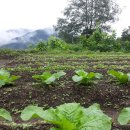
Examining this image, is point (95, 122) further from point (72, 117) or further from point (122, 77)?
point (122, 77)

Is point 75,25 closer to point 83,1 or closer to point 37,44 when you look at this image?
point 83,1

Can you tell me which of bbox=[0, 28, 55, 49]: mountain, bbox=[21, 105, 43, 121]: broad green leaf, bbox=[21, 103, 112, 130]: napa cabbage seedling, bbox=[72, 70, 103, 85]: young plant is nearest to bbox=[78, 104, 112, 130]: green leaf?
bbox=[21, 103, 112, 130]: napa cabbage seedling

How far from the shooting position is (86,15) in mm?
33375

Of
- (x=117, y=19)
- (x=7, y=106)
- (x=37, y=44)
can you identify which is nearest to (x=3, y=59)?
(x=37, y=44)

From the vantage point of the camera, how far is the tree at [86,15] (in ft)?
110

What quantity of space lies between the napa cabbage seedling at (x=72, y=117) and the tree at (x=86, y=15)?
29.9 m

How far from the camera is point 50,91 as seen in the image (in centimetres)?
668

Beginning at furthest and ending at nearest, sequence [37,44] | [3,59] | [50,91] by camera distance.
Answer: [37,44], [3,59], [50,91]

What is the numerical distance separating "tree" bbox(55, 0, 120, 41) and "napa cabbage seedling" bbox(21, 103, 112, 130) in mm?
29858

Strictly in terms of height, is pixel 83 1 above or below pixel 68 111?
above

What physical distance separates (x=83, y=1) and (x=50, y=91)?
27.7 metres

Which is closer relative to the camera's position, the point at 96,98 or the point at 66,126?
the point at 66,126

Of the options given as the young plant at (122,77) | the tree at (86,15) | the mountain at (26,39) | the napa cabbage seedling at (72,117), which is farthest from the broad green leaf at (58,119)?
the mountain at (26,39)

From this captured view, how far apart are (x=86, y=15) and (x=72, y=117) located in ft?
99.7
